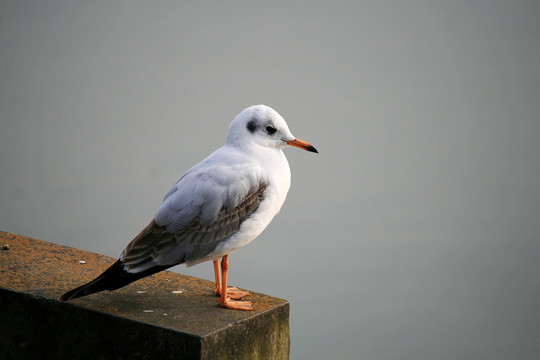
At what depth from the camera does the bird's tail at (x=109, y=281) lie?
3.47 metres

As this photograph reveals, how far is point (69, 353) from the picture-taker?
3773 millimetres

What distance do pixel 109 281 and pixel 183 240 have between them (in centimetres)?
51

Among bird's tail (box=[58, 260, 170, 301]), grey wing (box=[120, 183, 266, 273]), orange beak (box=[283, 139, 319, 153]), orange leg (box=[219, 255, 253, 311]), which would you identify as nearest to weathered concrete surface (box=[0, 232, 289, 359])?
orange leg (box=[219, 255, 253, 311])

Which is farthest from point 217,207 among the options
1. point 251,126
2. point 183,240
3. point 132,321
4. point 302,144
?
point 132,321

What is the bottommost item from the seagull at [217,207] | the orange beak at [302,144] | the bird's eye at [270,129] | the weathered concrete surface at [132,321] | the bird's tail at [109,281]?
the weathered concrete surface at [132,321]

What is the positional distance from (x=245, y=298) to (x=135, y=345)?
3.23ft

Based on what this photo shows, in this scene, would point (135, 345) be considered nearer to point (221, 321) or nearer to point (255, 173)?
point (221, 321)

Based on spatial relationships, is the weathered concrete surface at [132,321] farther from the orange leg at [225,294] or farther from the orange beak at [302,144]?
the orange beak at [302,144]

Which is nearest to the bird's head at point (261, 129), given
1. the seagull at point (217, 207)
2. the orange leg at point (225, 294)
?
the seagull at point (217, 207)

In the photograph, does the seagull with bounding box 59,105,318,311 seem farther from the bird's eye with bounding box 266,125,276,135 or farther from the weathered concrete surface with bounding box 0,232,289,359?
the weathered concrete surface with bounding box 0,232,289,359

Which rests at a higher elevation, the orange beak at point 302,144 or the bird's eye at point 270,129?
the bird's eye at point 270,129

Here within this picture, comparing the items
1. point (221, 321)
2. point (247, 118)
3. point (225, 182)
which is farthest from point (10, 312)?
point (247, 118)

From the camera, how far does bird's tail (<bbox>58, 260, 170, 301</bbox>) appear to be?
3.47m

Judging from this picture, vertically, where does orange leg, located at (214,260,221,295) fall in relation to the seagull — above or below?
below
